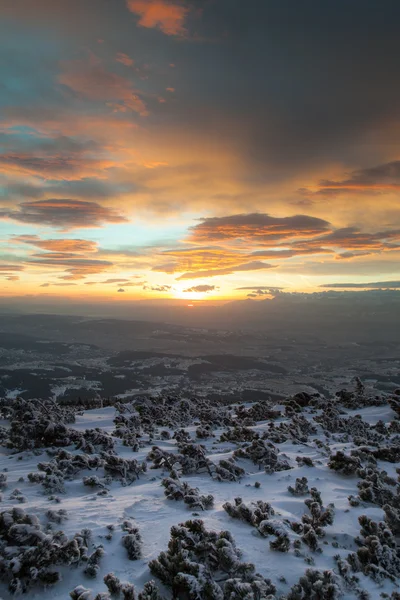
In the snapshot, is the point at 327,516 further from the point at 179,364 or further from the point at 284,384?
the point at 179,364

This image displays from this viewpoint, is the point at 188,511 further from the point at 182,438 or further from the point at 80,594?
the point at 182,438

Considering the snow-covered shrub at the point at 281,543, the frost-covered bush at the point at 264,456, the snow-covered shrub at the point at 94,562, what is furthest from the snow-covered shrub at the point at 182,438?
the snow-covered shrub at the point at 94,562

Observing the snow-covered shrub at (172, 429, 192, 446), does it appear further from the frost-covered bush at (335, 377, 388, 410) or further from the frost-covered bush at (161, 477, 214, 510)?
the frost-covered bush at (335, 377, 388, 410)

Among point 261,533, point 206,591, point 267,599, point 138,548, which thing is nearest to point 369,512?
point 261,533

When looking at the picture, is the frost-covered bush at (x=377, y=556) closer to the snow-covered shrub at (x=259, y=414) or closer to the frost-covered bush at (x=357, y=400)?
the snow-covered shrub at (x=259, y=414)

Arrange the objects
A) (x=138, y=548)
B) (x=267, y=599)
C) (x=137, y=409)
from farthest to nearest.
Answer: (x=137, y=409), (x=138, y=548), (x=267, y=599)

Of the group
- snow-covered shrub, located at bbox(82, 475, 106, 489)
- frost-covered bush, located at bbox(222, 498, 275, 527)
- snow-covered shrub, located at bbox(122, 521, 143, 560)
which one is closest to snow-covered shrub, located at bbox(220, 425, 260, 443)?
snow-covered shrub, located at bbox(82, 475, 106, 489)

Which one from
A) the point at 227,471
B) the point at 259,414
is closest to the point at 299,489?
the point at 227,471
